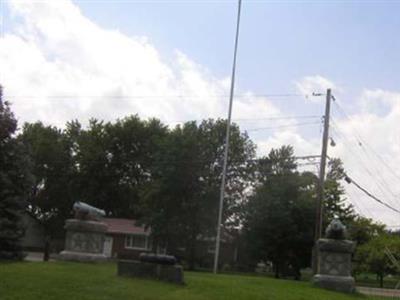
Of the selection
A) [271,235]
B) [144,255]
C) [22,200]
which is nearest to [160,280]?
[144,255]

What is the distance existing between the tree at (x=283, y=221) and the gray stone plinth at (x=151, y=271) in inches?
1229

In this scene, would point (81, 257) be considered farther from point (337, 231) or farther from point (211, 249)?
point (211, 249)

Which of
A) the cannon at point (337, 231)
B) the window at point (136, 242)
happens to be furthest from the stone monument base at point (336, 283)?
the window at point (136, 242)

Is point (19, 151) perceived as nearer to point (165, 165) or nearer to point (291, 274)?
point (165, 165)

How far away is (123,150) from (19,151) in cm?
3667

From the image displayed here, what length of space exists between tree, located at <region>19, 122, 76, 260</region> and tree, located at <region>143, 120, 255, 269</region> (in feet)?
53.7

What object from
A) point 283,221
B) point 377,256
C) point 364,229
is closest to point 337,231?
point 283,221

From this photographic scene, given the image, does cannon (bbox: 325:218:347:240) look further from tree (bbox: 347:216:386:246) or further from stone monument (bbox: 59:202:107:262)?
tree (bbox: 347:216:386:246)

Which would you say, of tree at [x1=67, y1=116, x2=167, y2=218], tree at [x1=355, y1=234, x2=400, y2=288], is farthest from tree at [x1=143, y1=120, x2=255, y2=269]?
tree at [x1=67, y1=116, x2=167, y2=218]

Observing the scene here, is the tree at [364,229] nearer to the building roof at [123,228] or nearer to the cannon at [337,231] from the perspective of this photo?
the building roof at [123,228]

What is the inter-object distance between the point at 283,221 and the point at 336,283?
87.7ft

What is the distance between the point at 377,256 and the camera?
150 feet

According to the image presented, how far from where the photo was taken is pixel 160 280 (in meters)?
15.6

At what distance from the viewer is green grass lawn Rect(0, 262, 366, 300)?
43.2 ft
